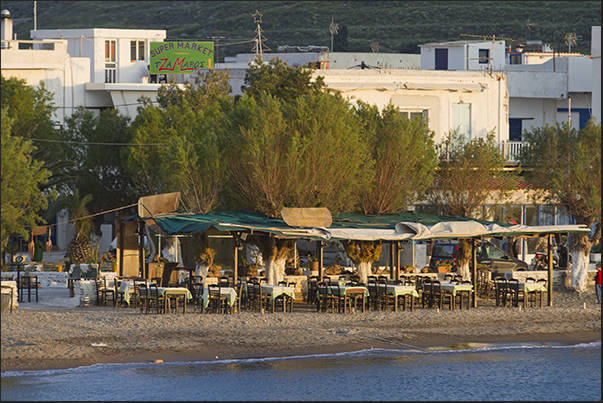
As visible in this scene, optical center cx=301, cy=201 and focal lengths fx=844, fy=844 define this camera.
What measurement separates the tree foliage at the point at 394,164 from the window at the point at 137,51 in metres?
34.7

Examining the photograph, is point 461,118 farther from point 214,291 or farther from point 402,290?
point 214,291

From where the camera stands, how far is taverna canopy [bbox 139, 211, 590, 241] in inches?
815

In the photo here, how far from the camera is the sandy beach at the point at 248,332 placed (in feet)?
53.9

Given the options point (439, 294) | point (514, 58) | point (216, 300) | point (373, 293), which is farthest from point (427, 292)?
point (514, 58)

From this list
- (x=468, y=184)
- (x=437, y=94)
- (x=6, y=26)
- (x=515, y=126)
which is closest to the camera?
(x=468, y=184)

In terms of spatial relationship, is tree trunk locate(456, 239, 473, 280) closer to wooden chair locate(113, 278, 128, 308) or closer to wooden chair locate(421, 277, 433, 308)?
wooden chair locate(421, 277, 433, 308)

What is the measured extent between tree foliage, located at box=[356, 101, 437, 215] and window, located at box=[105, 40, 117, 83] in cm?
3361

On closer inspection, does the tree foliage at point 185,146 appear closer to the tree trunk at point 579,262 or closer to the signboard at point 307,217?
the signboard at point 307,217

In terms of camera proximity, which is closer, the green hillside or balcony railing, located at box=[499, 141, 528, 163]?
balcony railing, located at box=[499, 141, 528, 163]

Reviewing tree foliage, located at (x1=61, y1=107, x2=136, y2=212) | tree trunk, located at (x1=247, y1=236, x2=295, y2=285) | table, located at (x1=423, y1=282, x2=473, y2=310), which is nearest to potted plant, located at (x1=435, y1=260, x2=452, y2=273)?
table, located at (x1=423, y1=282, x2=473, y2=310)

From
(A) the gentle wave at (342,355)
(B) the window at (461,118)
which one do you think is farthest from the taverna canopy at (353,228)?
(B) the window at (461,118)

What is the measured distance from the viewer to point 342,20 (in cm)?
10094

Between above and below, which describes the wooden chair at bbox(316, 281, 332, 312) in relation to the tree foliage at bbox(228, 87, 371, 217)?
below

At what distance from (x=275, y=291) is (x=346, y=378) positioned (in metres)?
5.61
